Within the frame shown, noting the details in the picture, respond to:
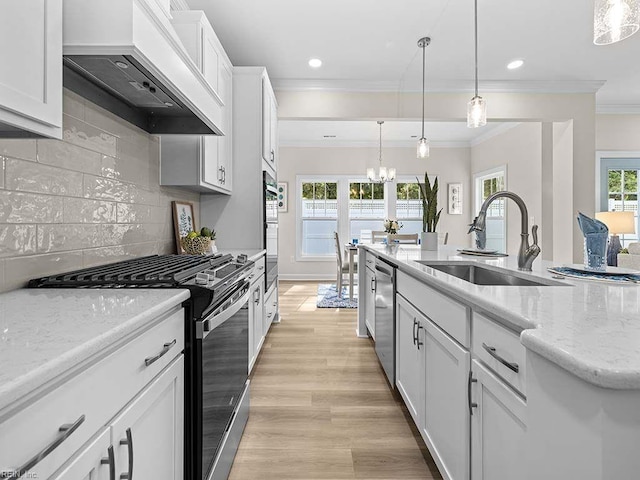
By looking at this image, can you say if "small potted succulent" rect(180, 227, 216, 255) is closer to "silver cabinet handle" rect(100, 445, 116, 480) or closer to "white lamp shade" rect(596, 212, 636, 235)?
"silver cabinet handle" rect(100, 445, 116, 480)

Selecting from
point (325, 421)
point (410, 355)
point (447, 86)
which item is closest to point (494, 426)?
point (410, 355)

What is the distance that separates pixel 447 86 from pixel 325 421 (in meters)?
3.98

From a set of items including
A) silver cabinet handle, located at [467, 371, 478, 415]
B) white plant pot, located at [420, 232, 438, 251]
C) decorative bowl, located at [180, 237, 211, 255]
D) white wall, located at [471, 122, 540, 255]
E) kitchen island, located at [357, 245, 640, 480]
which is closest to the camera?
kitchen island, located at [357, 245, 640, 480]

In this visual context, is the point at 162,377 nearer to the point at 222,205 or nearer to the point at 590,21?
the point at 222,205

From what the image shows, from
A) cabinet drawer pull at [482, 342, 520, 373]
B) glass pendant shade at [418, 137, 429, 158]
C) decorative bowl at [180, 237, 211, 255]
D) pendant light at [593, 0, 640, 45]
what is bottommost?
cabinet drawer pull at [482, 342, 520, 373]

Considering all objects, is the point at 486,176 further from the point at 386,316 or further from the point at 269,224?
the point at 386,316

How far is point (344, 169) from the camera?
294 inches

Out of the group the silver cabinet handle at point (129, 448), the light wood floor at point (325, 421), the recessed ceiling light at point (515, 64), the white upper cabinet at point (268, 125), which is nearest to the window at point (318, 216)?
the white upper cabinet at point (268, 125)

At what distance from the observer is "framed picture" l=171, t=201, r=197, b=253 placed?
2729 mm

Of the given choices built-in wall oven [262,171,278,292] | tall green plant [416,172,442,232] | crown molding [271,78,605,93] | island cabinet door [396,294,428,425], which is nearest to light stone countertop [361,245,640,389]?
island cabinet door [396,294,428,425]

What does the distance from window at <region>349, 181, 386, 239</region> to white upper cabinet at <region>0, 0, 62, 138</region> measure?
6655 mm

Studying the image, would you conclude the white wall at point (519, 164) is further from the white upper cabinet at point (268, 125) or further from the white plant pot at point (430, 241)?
the white upper cabinet at point (268, 125)

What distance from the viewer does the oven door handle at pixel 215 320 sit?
1224 millimetres

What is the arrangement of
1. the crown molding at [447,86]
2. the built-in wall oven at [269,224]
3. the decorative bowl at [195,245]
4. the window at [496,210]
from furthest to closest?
the window at [496,210] → the crown molding at [447,86] → the built-in wall oven at [269,224] → the decorative bowl at [195,245]
